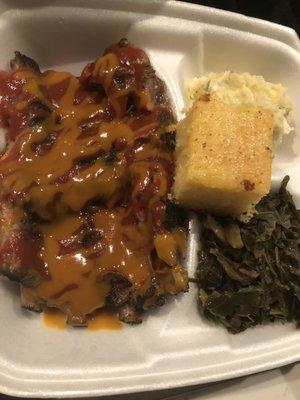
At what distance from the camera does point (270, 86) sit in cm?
287

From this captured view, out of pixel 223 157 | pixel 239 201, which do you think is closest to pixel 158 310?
pixel 239 201

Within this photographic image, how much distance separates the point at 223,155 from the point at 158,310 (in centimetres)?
89

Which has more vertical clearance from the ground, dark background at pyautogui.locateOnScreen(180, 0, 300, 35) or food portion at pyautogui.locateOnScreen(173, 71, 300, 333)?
dark background at pyautogui.locateOnScreen(180, 0, 300, 35)

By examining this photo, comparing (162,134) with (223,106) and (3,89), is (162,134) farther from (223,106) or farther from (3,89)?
(3,89)

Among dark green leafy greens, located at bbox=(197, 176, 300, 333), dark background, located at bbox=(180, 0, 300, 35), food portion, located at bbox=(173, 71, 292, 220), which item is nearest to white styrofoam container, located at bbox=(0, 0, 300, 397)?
dark green leafy greens, located at bbox=(197, 176, 300, 333)

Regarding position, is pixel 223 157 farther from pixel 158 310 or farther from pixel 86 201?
pixel 158 310

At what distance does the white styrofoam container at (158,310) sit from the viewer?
2.30 meters

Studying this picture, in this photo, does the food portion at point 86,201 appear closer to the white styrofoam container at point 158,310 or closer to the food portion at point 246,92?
the white styrofoam container at point 158,310

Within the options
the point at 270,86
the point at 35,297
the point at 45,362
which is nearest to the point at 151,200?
the point at 35,297

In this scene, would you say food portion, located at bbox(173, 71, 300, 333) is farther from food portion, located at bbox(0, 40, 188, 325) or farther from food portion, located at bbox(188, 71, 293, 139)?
food portion, located at bbox(0, 40, 188, 325)

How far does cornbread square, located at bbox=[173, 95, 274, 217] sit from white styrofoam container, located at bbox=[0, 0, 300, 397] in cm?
35

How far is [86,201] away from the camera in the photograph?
231 cm

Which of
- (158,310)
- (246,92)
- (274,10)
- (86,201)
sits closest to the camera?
(86,201)

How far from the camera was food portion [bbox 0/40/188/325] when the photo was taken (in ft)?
7.41
